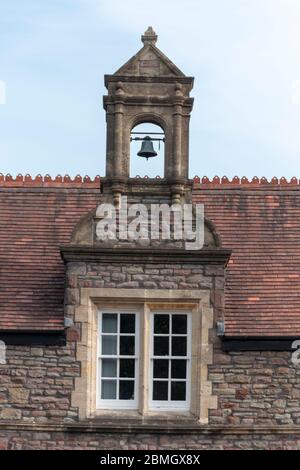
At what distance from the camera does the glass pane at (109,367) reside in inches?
781

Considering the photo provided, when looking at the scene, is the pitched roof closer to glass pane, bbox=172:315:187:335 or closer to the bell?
glass pane, bbox=172:315:187:335

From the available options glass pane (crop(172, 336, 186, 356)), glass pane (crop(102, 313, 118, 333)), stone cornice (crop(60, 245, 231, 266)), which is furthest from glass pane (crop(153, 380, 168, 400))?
stone cornice (crop(60, 245, 231, 266))

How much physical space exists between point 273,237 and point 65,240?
3515mm

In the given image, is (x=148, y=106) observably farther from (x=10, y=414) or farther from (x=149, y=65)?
(x=10, y=414)

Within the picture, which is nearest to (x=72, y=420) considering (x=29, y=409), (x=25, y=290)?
(x=29, y=409)

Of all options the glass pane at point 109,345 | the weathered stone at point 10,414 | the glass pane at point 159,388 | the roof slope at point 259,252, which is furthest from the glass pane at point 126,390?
the roof slope at point 259,252

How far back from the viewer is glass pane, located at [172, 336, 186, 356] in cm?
1983

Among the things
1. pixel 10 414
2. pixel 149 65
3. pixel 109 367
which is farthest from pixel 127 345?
pixel 149 65

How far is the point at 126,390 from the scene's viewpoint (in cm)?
1978

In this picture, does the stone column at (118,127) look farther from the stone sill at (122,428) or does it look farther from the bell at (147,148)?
the stone sill at (122,428)

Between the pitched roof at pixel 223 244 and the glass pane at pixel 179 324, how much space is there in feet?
2.18

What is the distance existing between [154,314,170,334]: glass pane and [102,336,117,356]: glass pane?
0.66 meters
